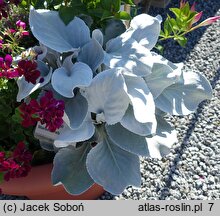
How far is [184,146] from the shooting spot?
81.5 inches

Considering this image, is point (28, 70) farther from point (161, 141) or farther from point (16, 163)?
point (161, 141)

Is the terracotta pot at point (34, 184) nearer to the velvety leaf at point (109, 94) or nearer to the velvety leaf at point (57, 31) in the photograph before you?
the velvety leaf at point (109, 94)

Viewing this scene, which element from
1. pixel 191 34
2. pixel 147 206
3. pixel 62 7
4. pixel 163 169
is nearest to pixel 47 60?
pixel 62 7

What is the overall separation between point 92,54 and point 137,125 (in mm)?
313

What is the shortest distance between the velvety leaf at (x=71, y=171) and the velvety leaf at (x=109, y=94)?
8.8 inches

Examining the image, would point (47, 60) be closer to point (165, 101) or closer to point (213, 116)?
point (165, 101)

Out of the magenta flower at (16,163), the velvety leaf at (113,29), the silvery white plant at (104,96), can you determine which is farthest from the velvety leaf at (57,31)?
the magenta flower at (16,163)

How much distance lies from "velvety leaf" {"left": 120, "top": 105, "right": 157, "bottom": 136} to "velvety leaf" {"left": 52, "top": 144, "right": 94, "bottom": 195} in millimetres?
245

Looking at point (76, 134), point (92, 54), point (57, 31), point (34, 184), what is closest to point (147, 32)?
point (92, 54)

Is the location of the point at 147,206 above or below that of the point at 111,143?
below

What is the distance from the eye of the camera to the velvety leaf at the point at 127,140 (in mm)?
1374

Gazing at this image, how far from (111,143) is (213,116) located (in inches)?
40.6

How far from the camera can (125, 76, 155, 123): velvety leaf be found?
1255 mm

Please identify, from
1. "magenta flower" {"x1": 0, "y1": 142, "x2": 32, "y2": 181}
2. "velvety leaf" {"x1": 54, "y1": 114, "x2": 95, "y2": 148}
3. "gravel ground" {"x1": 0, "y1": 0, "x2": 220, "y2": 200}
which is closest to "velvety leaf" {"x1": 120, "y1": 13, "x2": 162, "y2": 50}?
"velvety leaf" {"x1": 54, "y1": 114, "x2": 95, "y2": 148}
